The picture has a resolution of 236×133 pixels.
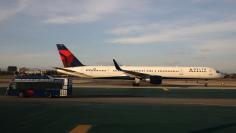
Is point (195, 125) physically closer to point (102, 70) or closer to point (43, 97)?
point (43, 97)

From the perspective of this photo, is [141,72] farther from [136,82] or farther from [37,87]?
[37,87]

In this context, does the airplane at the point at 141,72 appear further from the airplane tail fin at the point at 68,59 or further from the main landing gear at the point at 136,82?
the airplane tail fin at the point at 68,59

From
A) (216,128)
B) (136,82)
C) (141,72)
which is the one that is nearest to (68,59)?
(141,72)

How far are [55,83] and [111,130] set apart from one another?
778 inches

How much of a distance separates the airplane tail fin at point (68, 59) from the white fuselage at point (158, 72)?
11.2 feet

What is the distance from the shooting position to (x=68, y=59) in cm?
6794

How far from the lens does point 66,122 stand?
17.5 metres

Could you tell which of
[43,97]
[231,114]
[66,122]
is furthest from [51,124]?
[43,97]

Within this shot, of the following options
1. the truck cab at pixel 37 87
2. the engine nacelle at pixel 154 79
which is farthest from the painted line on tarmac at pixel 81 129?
the engine nacelle at pixel 154 79

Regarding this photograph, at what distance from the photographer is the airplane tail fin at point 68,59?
67.6 meters

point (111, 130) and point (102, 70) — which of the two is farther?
point (102, 70)

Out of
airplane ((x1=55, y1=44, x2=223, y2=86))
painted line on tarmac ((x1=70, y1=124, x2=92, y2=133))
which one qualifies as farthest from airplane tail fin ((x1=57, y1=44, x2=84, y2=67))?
painted line on tarmac ((x1=70, y1=124, x2=92, y2=133))

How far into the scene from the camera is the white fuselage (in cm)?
6244

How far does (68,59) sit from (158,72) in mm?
18151
